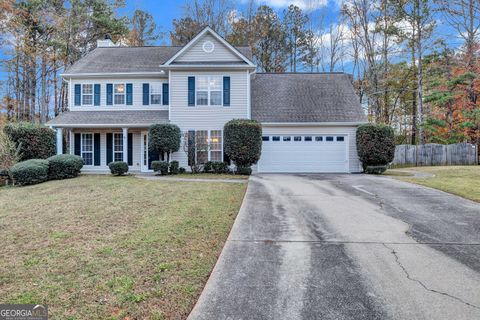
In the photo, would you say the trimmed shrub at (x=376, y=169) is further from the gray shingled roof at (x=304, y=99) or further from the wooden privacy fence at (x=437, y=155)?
the wooden privacy fence at (x=437, y=155)

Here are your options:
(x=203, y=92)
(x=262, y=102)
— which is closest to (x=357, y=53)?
(x=262, y=102)

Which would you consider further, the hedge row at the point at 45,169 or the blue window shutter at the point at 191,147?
the blue window shutter at the point at 191,147

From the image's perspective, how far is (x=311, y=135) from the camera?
17.1m

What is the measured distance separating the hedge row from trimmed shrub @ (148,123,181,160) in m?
3.94

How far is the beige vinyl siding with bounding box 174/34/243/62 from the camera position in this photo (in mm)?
16453

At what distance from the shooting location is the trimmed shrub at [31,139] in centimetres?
1487

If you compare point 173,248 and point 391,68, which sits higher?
point 391,68

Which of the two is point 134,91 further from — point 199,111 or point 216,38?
point 216,38

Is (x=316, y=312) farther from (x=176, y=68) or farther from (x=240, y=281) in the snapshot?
(x=176, y=68)

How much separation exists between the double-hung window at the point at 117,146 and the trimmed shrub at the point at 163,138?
3467mm

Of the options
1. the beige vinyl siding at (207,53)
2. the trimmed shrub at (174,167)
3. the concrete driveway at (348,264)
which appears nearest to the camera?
the concrete driveway at (348,264)

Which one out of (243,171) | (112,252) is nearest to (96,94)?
(243,171)

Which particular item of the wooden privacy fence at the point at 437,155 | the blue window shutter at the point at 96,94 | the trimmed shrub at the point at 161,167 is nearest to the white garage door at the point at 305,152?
the trimmed shrub at the point at 161,167

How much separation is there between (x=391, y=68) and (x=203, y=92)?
65.0 ft
